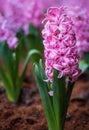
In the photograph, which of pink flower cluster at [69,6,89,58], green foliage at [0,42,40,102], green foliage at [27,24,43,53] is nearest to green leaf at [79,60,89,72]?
pink flower cluster at [69,6,89,58]

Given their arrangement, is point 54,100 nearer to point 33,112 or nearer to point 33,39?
point 33,112

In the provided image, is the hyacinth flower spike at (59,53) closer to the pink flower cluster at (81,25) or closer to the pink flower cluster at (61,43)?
the pink flower cluster at (61,43)

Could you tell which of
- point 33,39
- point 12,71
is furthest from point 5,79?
point 33,39

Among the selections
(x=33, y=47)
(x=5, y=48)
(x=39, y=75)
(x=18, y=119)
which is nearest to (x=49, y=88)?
(x=39, y=75)

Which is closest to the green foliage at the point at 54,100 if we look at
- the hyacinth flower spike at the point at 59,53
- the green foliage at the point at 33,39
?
the hyacinth flower spike at the point at 59,53

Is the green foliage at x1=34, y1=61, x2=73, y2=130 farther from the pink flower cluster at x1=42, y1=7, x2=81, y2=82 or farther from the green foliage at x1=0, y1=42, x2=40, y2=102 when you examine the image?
the green foliage at x1=0, y1=42, x2=40, y2=102

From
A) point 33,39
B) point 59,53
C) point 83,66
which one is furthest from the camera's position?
point 33,39

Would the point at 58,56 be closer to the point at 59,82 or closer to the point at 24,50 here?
the point at 59,82
